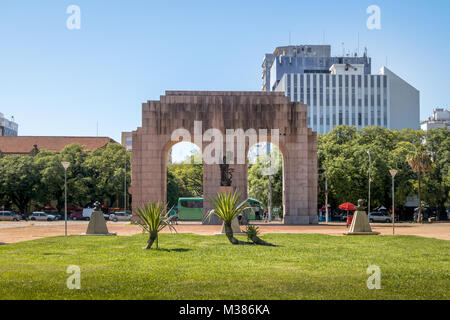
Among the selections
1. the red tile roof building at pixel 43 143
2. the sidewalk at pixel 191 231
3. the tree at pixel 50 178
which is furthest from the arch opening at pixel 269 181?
the red tile roof building at pixel 43 143

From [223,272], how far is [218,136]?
31.6m

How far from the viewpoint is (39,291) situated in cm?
Result: 985

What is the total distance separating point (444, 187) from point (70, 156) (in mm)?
49148

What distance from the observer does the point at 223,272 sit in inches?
486

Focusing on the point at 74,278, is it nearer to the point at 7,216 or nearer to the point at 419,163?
the point at 419,163

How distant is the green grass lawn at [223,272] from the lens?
9.71m

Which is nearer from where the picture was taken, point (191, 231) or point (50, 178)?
point (191, 231)

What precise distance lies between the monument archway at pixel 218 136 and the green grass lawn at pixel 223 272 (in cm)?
2465

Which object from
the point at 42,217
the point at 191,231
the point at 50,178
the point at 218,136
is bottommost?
the point at 42,217

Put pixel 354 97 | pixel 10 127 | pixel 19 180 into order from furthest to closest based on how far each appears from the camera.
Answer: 1. pixel 10 127
2. pixel 354 97
3. pixel 19 180

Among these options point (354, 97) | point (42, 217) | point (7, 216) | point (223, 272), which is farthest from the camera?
point (354, 97)

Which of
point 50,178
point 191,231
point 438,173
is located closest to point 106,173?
point 50,178

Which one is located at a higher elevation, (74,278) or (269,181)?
(269,181)
